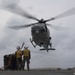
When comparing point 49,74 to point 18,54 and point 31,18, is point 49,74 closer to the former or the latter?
point 18,54

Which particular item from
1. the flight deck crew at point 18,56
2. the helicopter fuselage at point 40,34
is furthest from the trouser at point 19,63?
the helicopter fuselage at point 40,34

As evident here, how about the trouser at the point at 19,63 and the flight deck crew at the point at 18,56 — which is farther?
the trouser at the point at 19,63

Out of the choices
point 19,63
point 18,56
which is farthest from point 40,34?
point 18,56

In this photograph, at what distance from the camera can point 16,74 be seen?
13641mm

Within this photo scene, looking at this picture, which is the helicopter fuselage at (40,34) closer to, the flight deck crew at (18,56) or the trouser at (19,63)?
the trouser at (19,63)

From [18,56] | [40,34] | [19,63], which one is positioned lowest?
[19,63]

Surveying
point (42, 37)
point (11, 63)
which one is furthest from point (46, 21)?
point (11, 63)

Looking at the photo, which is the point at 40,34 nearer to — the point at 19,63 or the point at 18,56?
the point at 19,63

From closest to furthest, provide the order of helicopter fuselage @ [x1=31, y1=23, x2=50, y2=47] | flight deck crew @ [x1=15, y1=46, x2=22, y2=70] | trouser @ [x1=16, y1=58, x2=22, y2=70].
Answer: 1. flight deck crew @ [x1=15, y1=46, x2=22, y2=70]
2. trouser @ [x1=16, y1=58, x2=22, y2=70]
3. helicopter fuselage @ [x1=31, y1=23, x2=50, y2=47]

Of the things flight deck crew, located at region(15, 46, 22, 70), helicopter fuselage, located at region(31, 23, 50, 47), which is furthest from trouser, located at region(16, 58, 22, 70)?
helicopter fuselage, located at region(31, 23, 50, 47)

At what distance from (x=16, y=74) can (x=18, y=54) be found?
384 inches

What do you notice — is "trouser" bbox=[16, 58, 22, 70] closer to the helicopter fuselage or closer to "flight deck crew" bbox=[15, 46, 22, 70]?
"flight deck crew" bbox=[15, 46, 22, 70]

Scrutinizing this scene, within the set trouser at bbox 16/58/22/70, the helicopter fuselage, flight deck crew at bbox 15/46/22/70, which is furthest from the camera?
the helicopter fuselage

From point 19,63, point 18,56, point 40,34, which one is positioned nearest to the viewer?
point 18,56
